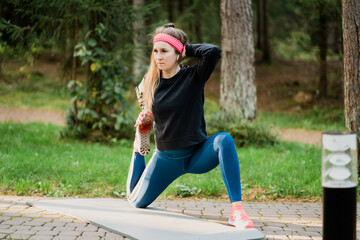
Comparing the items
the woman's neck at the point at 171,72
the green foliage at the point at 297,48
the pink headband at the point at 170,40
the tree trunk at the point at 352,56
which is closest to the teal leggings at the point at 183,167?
the woman's neck at the point at 171,72

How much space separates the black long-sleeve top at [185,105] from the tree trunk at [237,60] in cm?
541

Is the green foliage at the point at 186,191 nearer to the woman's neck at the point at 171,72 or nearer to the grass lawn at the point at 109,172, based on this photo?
the grass lawn at the point at 109,172

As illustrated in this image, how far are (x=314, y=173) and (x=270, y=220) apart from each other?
89.4 inches

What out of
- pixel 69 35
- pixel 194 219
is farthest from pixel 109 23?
pixel 194 219

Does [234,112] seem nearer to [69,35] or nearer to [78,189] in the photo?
[69,35]

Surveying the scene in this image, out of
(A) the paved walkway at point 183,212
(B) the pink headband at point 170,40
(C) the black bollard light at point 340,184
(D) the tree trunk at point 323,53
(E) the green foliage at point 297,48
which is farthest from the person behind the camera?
(E) the green foliage at point 297,48

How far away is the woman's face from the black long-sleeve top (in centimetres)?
14

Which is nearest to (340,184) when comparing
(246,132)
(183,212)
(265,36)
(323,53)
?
(183,212)

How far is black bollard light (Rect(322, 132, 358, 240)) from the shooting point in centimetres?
311

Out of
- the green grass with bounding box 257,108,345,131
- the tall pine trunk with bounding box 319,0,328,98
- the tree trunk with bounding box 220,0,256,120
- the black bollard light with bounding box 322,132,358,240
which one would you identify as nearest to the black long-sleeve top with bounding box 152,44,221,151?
the black bollard light with bounding box 322,132,358,240

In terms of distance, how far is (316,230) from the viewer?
443 centimetres

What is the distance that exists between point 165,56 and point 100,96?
5226 mm

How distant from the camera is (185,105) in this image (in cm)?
427

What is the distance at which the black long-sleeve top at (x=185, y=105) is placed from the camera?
4.25 metres
